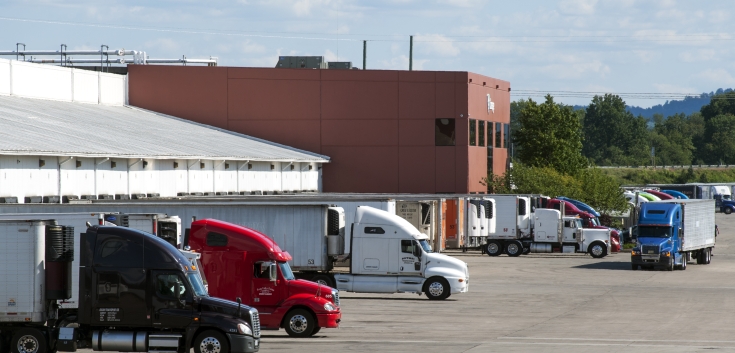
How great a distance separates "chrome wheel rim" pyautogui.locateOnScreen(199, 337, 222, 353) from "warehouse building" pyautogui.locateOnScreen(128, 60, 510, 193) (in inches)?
1894

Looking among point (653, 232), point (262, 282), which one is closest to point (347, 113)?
point (653, 232)

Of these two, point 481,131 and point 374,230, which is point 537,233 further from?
point 374,230

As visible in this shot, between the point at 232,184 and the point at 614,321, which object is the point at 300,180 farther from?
the point at 614,321

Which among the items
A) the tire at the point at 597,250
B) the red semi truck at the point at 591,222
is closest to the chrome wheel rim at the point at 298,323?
the tire at the point at 597,250

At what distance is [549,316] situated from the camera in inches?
1206

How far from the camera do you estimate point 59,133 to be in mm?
43500

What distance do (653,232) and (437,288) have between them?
19052 mm

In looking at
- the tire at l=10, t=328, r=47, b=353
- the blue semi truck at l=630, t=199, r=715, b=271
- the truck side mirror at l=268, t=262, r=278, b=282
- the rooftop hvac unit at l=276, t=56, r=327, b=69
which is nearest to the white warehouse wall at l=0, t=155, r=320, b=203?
the rooftop hvac unit at l=276, t=56, r=327, b=69

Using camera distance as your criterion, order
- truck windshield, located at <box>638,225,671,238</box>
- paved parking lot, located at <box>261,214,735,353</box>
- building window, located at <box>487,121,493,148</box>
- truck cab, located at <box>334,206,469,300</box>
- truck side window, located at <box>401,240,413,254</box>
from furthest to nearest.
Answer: building window, located at <box>487,121,493,148</box>
truck windshield, located at <box>638,225,671,238</box>
truck side window, located at <box>401,240,413,254</box>
truck cab, located at <box>334,206,469,300</box>
paved parking lot, located at <box>261,214,735,353</box>

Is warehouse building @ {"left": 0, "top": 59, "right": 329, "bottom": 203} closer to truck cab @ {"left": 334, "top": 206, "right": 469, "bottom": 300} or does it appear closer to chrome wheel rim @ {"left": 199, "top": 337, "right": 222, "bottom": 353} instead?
truck cab @ {"left": 334, "top": 206, "right": 469, "bottom": 300}

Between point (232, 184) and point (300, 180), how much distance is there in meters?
10.3

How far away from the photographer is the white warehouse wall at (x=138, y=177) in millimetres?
36438

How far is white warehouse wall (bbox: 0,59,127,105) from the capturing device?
54.5 m

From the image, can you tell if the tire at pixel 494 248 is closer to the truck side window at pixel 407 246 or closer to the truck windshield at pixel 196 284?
the truck side window at pixel 407 246
